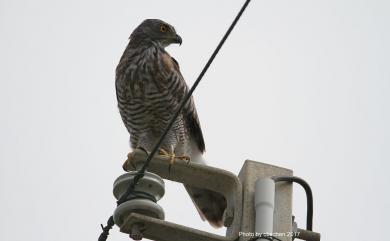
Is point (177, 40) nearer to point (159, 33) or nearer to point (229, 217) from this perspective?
point (159, 33)

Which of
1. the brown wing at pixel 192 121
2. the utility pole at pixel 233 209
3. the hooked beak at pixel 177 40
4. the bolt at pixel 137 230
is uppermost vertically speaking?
the hooked beak at pixel 177 40

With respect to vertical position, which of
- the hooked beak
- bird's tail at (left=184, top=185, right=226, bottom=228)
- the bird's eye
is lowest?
bird's tail at (left=184, top=185, right=226, bottom=228)

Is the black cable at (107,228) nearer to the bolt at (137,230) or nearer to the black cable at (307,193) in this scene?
the bolt at (137,230)

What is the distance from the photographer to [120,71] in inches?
349

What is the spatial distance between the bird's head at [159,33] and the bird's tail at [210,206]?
115 inches

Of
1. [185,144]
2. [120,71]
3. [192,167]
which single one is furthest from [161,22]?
[192,167]

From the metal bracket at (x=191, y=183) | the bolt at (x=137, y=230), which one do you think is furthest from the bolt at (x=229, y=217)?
the bolt at (x=137, y=230)

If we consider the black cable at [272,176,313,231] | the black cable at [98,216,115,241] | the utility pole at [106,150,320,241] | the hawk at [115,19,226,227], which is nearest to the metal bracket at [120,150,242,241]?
the utility pole at [106,150,320,241]

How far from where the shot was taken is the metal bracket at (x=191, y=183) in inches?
182

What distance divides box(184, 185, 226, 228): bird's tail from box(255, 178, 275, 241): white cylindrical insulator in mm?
2231

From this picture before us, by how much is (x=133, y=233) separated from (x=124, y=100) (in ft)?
13.5

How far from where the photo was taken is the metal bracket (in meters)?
4.61

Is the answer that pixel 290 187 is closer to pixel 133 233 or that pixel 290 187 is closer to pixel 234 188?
pixel 234 188

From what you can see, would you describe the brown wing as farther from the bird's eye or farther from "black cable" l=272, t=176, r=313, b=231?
"black cable" l=272, t=176, r=313, b=231
